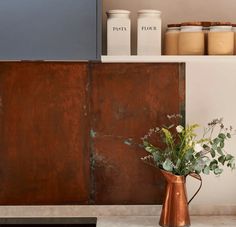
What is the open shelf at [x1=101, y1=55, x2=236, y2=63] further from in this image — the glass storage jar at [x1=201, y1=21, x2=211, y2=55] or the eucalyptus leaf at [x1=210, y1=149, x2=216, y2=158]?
the eucalyptus leaf at [x1=210, y1=149, x2=216, y2=158]

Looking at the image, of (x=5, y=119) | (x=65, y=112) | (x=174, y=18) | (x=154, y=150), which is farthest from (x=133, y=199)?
(x=174, y=18)

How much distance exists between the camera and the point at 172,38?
2270mm

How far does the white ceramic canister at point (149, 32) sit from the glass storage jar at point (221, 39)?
0.22 metres

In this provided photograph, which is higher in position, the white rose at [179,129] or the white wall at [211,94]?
the white wall at [211,94]

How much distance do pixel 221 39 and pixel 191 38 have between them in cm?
12

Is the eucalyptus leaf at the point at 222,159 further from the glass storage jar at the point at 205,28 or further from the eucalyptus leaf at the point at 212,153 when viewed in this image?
the glass storage jar at the point at 205,28

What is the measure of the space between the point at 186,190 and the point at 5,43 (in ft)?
3.48

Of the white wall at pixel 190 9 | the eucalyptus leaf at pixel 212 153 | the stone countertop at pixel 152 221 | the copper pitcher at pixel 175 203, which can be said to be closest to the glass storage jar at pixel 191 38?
the white wall at pixel 190 9

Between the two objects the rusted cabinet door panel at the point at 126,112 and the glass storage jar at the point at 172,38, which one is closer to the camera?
the glass storage jar at the point at 172,38

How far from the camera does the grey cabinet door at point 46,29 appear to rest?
197 cm

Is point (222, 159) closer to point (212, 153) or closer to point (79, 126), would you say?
point (212, 153)

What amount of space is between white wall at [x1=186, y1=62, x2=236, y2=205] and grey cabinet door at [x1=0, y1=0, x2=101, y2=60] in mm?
620

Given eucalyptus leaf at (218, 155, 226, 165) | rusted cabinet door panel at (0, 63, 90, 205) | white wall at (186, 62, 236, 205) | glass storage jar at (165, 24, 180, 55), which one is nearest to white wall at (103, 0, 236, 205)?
white wall at (186, 62, 236, 205)

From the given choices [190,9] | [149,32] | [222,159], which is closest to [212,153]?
[222,159]
